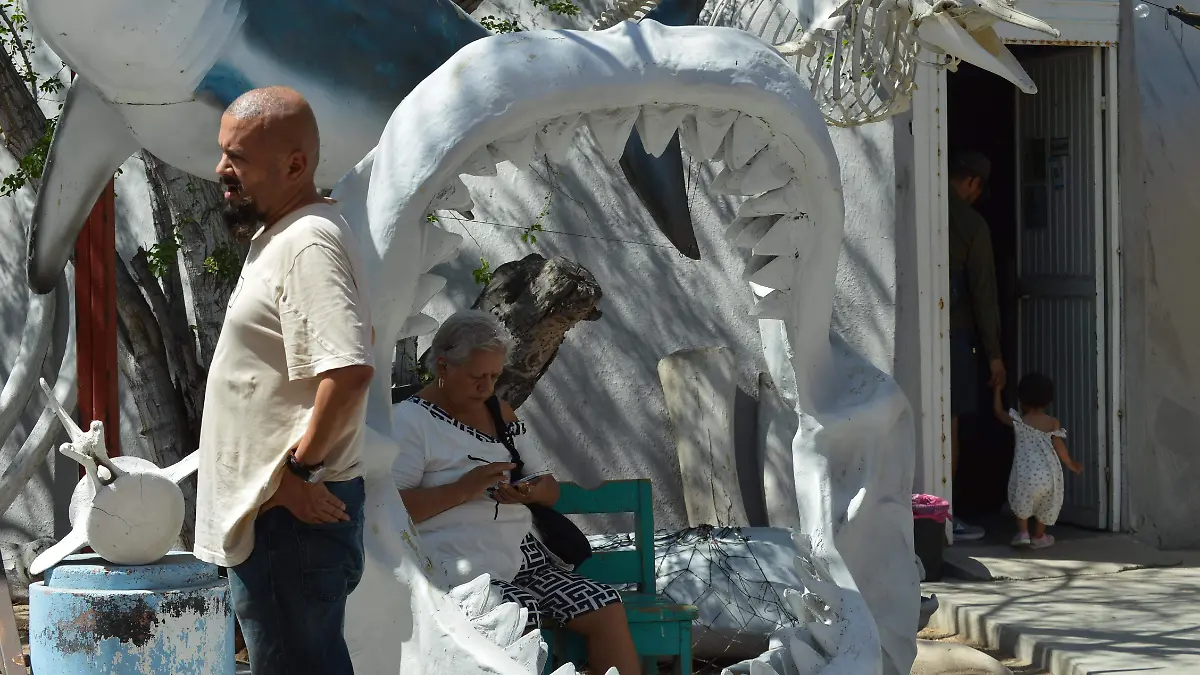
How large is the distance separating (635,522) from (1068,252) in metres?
4.03

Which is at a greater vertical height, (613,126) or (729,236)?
(613,126)

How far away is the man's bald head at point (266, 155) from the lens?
2.58 meters

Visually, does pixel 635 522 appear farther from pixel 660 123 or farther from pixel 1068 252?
pixel 1068 252

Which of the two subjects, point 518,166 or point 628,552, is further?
point 628,552

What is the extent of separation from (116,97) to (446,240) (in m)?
1.04

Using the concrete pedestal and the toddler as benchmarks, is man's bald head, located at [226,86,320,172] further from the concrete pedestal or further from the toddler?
the toddler

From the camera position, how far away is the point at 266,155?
2.59 m

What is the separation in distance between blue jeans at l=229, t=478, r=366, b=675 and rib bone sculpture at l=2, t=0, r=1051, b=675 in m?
0.34

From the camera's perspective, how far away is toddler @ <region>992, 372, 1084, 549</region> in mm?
7023

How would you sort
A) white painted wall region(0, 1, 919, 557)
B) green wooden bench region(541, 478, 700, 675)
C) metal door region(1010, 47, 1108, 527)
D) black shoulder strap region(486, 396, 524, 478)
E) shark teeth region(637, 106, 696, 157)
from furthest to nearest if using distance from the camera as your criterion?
metal door region(1010, 47, 1108, 527), white painted wall region(0, 1, 919, 557), green wooden bench region(541, 478, 700, 675), black shoulder strap region(486, 396, 524, 478), shark teeth region(637, 106, 696, 157)

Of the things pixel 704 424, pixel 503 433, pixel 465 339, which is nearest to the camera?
pixel 465 339

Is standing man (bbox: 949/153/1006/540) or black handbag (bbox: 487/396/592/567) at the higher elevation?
standing man (bbox: 949/153/1006/540)

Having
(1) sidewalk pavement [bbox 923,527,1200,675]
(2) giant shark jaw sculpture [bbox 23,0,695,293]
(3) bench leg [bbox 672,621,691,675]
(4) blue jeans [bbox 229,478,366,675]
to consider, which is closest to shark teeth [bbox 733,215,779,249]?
(2) giant shark jaw sculpture [bbox 23,0,695,293]

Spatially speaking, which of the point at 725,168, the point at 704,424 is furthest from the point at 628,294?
the point at 725,168
